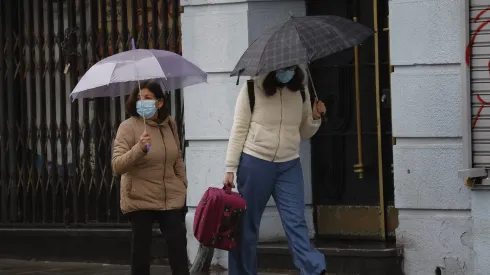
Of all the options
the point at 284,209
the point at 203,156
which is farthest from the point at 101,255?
the point at 284,209

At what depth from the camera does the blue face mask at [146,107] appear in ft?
27.1

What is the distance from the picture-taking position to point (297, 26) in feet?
26.1

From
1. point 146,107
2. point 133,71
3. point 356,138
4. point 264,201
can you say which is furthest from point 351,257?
point 133,71

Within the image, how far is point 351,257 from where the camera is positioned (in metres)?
9.44

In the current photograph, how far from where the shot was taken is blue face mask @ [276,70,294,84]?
26.7 ft

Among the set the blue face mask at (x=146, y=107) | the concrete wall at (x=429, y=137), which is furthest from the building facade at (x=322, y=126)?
the blue face mask at (x=146, y=107)

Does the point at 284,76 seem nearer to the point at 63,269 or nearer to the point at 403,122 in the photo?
the point at 403,122

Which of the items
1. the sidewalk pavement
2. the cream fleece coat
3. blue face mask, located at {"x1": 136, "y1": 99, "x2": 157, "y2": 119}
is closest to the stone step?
the sidewalk pavement

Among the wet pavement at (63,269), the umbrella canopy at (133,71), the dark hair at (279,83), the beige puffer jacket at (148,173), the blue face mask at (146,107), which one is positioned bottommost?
the wet pavement at (63,269)

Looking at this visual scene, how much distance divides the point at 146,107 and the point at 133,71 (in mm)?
299

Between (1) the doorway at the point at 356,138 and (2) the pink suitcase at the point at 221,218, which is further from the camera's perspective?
(1) the doorway at the point at 356,138

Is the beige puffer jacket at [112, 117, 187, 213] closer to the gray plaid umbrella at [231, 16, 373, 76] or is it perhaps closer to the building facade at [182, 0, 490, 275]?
the gray plaid umbrella at [231, 16, 373, 76]

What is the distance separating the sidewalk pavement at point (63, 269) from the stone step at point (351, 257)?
444 mm

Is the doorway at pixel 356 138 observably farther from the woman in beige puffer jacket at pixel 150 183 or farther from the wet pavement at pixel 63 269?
the woman in beige puffer jacket at pixel 150 183
